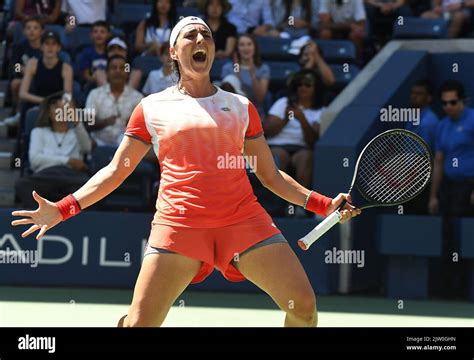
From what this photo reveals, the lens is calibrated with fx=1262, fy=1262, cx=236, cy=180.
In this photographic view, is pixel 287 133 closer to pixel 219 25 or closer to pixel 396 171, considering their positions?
pixel 219 25

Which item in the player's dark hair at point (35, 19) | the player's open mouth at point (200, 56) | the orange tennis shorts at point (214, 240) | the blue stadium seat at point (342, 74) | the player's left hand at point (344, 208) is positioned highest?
the player's dark hair at point (35, 19)

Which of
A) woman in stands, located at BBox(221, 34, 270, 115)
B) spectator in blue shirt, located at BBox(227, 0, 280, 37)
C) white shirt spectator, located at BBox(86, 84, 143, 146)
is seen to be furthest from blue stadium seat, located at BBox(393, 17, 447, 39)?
white shirt spectator, located at BBox(86, 84, 143, 146)

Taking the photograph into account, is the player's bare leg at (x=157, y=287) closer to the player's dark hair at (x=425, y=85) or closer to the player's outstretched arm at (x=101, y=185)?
the player's outstretched arm at (x=101, y=185)

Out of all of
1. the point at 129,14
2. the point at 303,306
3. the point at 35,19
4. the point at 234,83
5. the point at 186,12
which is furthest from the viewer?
the point at 129,14

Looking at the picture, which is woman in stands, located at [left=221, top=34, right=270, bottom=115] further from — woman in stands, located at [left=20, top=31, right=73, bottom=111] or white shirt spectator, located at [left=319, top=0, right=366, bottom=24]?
woman in stands, located at [left=20, top=31, right=73, bottom=111]

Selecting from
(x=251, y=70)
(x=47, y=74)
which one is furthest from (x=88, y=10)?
(x=251, y=70)

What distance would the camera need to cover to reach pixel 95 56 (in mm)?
12719

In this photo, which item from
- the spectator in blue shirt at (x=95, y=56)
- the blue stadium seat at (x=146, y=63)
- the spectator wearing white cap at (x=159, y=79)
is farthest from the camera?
the blue stadium seat at (x=146, y=63)

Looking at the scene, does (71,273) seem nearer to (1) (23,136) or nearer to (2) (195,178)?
(1) (23,136)

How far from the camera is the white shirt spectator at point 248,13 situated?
532 inches

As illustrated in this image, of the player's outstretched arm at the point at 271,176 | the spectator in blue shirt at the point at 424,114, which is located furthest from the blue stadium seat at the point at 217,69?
the player's outstretched arm at the point at 271,176

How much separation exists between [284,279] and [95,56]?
722 centimetres

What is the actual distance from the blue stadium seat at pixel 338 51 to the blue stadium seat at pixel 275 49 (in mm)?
335
